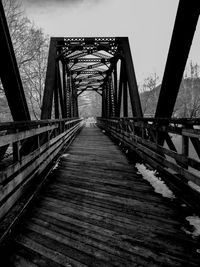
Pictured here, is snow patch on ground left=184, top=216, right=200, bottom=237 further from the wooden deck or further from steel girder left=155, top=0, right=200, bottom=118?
steel girder left=155, top=0, right=200, bottom=118

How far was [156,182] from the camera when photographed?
4.23 metres

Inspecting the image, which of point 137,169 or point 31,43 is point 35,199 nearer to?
point 137,169

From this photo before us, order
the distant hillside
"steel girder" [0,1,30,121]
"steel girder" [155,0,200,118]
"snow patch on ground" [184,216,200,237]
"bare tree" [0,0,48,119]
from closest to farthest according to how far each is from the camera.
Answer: "snow patch on ground" [184,216,200,237] → "steel girder" [155,0,200,118] → "steel girder" [0,1,30,121] → "bare tree" [0,0,48,119] → the distant hillside

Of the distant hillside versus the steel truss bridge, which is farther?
the distant hillside

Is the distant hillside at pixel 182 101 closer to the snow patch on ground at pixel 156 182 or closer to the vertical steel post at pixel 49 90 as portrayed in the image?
the vertical steel post at pixel 49 90

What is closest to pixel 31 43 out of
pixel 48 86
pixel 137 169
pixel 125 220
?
pixel 48 86

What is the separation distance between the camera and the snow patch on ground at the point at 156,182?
3692 millimetres

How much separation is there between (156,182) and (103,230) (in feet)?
6.59

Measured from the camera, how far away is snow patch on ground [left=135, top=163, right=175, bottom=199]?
12.1 feet

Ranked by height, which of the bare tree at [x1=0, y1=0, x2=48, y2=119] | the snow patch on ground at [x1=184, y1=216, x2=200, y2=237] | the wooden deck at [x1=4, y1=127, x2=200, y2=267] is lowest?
the wooden deck at [x1=4, y1=127, x2=200, y2=267]

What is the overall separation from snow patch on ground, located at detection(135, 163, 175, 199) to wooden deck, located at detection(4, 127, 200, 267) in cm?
13

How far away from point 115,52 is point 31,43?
8885 millimetres

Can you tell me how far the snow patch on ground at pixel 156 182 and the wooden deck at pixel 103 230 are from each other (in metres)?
0.13

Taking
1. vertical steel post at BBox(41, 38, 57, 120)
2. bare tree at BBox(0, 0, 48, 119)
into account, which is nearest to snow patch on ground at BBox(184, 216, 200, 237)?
vertical steel post at BBox(41, 38, 57, 120)
